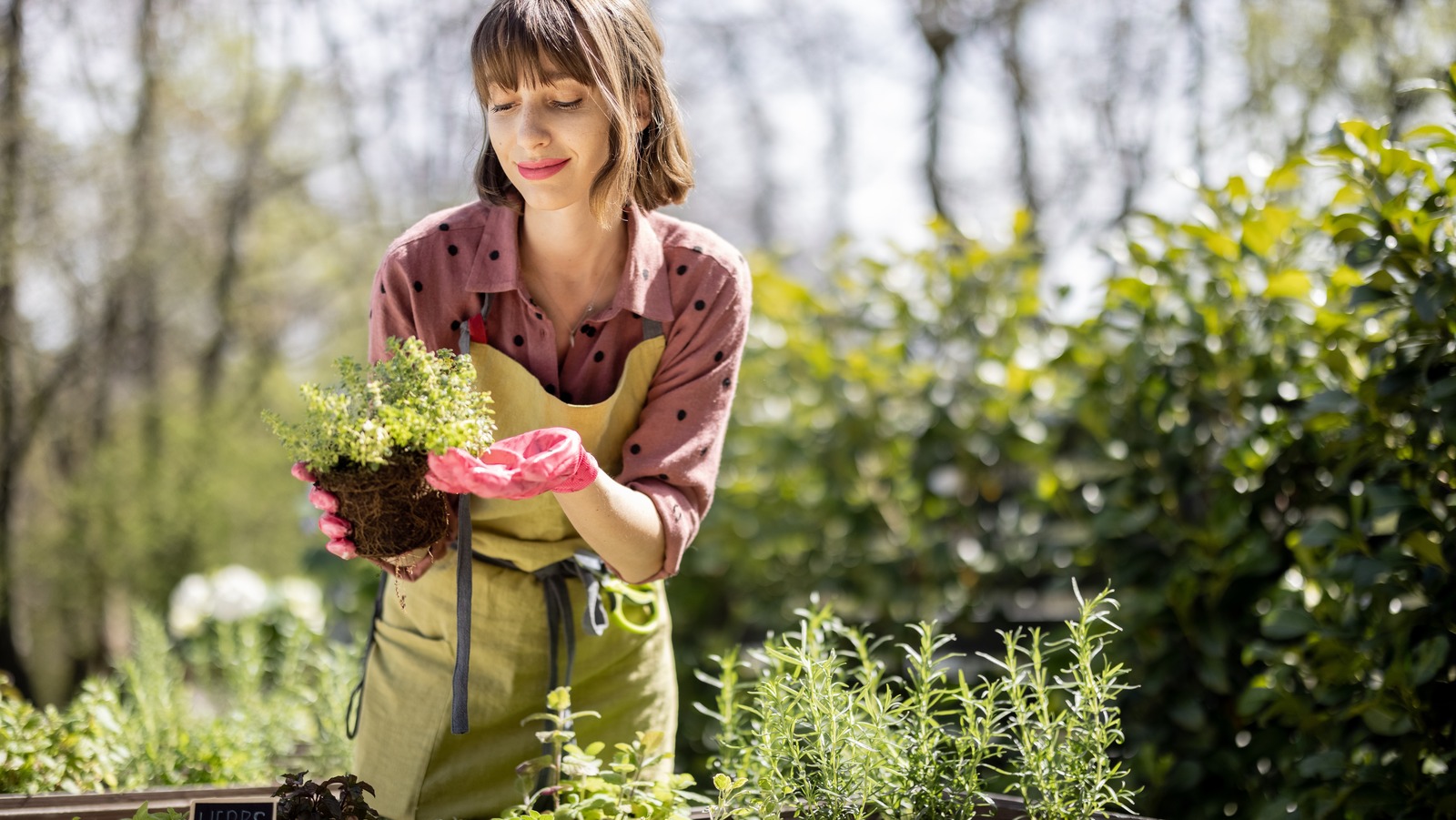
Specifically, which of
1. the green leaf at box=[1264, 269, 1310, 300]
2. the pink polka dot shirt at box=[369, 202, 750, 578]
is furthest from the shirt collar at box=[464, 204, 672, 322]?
the green leaf at box=[1264, 269, 1310, 300]

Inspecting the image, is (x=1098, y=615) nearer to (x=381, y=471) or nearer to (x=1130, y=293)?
(x=381, y=471)

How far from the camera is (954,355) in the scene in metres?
2.87

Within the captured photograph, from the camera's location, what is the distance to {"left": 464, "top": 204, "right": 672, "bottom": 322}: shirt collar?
4.44 ft

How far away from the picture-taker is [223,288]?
6.30 meters

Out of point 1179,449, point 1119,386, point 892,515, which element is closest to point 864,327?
point 892,515

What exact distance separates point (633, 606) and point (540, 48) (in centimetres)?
73

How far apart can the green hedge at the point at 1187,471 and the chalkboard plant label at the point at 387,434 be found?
126 centimetres

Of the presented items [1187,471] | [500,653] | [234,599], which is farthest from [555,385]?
[234,599]

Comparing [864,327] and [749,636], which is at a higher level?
[864,327]

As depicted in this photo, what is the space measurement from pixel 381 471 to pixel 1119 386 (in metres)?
1.73

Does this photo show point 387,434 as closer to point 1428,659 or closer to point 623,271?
point 623,271

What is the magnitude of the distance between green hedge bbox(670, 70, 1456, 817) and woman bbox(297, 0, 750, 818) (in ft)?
3.16

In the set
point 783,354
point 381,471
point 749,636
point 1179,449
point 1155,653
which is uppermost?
point 381,471

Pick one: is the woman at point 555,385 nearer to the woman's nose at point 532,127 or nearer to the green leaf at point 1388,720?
the woman's nose at point 532,127
